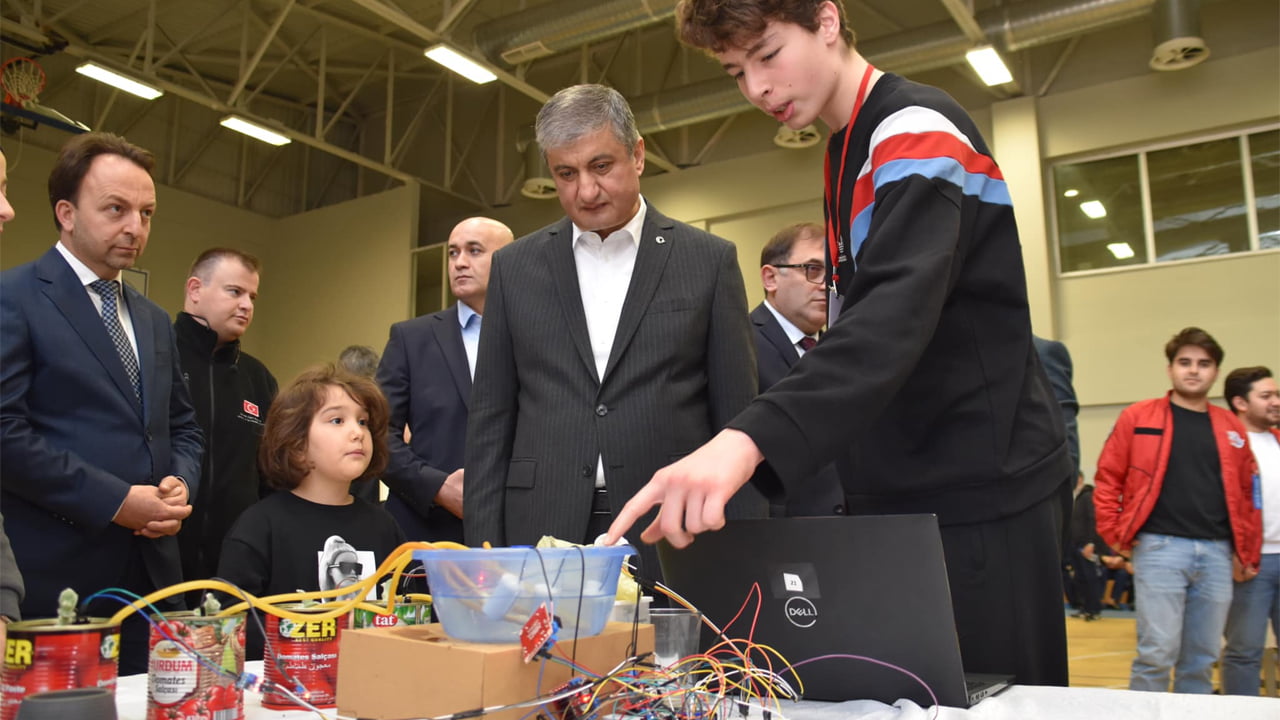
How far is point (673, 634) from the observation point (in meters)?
1.04

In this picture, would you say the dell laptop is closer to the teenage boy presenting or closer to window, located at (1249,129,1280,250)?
the teenage boy presenting

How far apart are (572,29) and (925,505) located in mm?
7338

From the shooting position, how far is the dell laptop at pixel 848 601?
970 millimetres

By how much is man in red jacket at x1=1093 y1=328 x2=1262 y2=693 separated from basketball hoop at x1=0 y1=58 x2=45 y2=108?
933cm

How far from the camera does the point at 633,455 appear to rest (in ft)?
5.85

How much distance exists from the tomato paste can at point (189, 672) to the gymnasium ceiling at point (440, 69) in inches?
276

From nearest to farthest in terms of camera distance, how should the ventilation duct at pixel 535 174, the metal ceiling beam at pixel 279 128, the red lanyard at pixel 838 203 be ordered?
the red lanyard at pixel 838 203
the metal ceiling beam at pixel 279 128
the ventilation duct at pixel 535 174

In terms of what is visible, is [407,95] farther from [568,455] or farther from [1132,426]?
[568,455]

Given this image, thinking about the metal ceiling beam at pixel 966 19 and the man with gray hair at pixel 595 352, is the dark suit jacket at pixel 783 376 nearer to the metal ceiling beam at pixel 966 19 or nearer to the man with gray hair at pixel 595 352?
the man with gray hair at pixel 595 352

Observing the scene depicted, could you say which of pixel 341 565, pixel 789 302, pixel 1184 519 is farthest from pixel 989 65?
pixel 341 565

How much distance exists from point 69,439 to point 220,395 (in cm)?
113

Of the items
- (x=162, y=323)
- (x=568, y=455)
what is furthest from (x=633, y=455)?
(x=162, y=323)

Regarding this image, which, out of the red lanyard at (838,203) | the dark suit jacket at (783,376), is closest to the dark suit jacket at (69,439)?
the dark suit jacket at (783,376)

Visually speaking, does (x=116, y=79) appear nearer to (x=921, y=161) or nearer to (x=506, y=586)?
(x=921, y=161)
